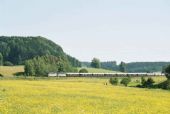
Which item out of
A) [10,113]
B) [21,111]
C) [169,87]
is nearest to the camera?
[10,113]

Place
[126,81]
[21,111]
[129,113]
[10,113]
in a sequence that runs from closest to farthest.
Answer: [10,113], [21,111], [129,113], [126,81]

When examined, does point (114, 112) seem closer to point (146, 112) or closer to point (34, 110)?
point (146, 112)

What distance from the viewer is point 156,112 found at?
3005cm

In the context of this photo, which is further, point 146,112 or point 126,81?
point 126,81

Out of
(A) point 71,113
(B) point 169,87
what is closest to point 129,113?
(A) point 71,113

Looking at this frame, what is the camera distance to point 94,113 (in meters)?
27.4

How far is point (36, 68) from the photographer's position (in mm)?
193875

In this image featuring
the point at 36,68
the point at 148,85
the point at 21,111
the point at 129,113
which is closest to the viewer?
the point at 21,111

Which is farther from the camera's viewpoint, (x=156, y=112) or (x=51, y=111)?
(x=156, y=112)

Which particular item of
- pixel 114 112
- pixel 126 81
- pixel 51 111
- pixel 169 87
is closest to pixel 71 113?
pixel 51 111

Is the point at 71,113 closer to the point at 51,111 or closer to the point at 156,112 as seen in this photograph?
the point at 51,111

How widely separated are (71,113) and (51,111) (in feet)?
4.18

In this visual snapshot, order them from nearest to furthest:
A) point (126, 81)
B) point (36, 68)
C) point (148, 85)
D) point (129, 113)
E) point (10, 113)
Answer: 1. point (10, 113)
2. point (129, 113)
3. point (148, 85)
4. point (126, 81)
5. point (36, 68)

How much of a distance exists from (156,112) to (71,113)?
626 centimetres
